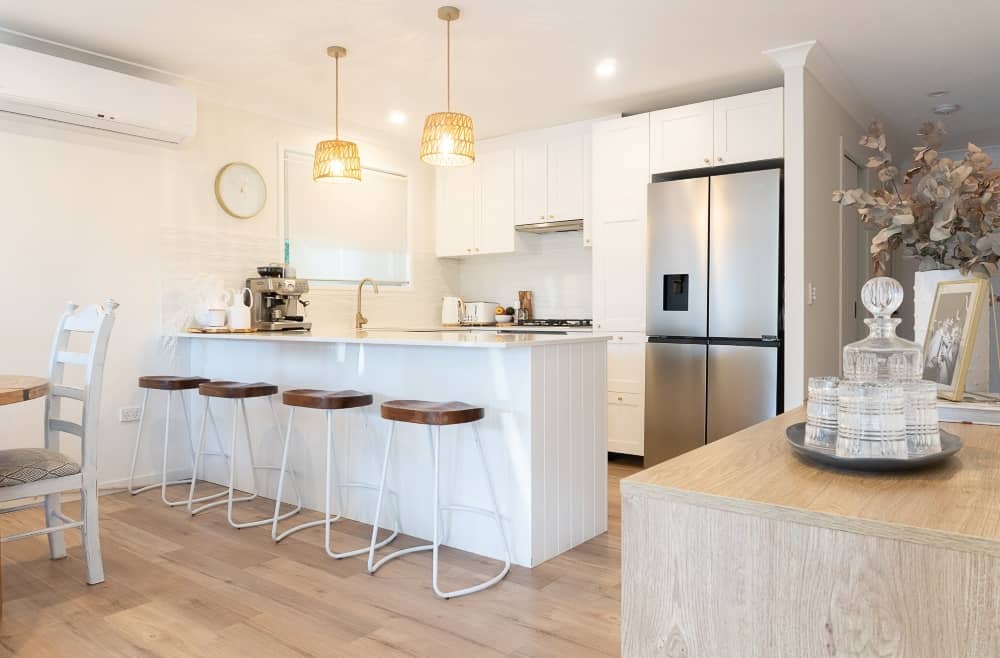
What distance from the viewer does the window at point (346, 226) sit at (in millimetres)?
4914

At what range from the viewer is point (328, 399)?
2883 millimetres

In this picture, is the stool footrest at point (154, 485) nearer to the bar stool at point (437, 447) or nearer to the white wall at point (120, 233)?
the white wall at point (120, 233)

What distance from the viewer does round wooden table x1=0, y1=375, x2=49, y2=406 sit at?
80.6 inches

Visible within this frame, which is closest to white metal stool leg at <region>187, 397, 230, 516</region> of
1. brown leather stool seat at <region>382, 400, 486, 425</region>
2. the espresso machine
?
the espresso machine

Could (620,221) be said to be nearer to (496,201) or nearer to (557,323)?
(557,323)

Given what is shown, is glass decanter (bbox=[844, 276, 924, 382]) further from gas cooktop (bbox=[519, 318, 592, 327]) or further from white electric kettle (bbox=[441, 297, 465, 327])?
white electric kettle (bbox=[441, 297, 465, 327])

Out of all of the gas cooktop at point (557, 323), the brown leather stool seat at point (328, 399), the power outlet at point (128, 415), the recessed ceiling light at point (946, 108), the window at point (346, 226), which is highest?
the recessed ceiling light at point (946, 108)

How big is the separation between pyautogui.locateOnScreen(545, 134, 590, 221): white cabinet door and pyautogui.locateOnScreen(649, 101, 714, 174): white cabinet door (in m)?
0.66

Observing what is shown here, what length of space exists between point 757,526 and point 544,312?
16.1 feet

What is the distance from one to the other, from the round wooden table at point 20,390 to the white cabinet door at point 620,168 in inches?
138

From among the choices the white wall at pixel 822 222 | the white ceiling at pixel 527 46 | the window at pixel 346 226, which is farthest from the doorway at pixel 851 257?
the window at pixel 346 226

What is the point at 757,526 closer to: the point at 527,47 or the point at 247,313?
the point at 527,47

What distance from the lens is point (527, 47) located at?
Answer: 3670 mm

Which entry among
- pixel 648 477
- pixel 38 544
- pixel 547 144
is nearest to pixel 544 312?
pixel 547 144
